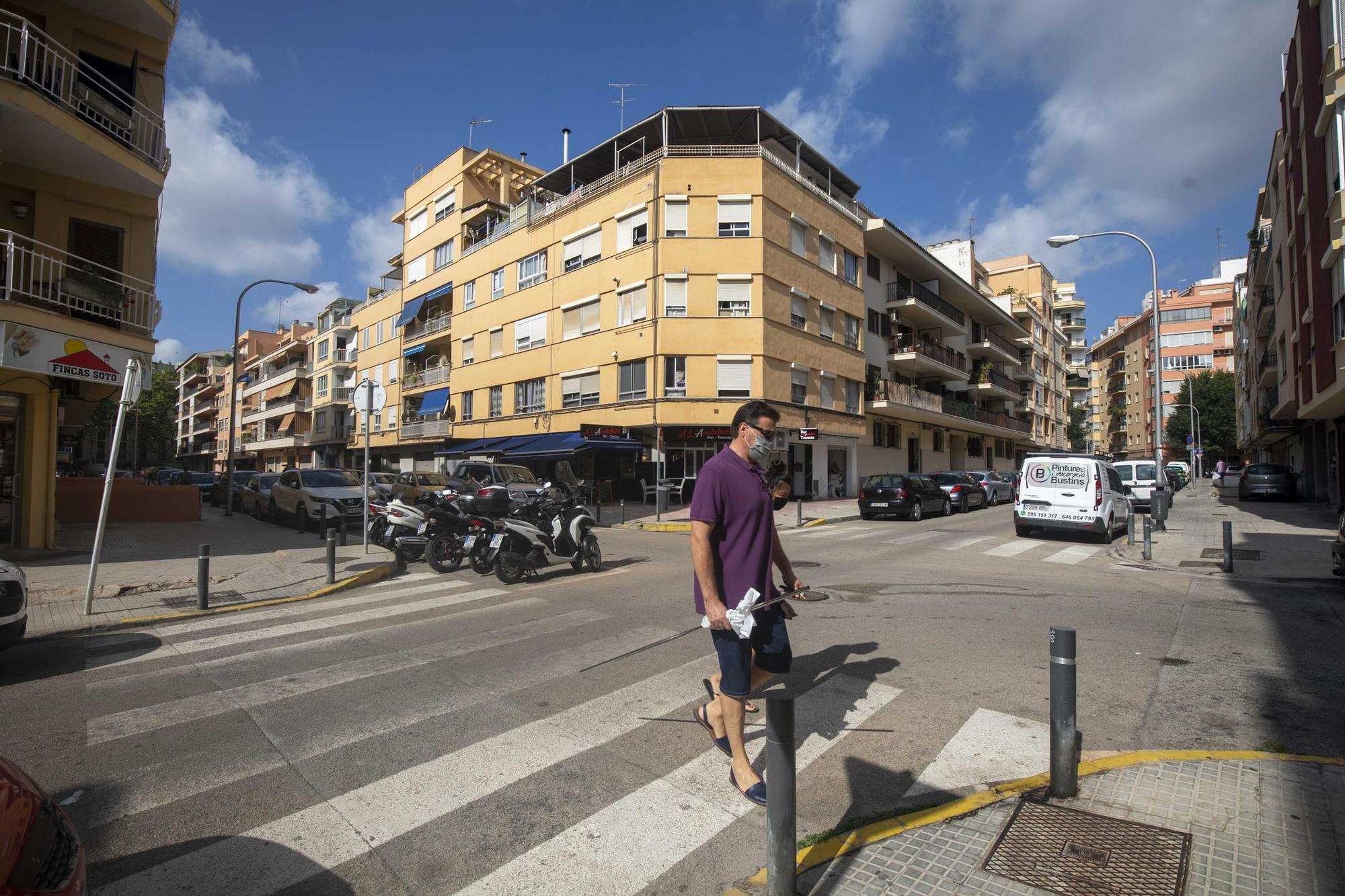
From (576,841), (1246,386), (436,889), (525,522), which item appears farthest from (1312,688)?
(1246,386)

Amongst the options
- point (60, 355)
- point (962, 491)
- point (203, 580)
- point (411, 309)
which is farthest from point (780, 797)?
point (411, 309)

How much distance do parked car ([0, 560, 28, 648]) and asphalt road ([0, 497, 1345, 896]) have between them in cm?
33

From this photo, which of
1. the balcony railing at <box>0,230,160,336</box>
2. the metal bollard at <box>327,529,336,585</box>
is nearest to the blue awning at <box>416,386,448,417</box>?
the balcony railing at <box>0,230,160,336</box>

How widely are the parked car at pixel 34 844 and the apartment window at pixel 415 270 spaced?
43798mm

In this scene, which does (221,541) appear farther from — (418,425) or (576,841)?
(418,425)

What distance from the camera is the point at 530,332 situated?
33.5 meters

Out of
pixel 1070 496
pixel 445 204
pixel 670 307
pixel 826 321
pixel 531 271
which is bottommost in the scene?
pixel 1070 496

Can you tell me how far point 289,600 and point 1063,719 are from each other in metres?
8.84

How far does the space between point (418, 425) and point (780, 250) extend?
23687mm

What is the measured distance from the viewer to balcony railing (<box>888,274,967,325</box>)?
1446 inches

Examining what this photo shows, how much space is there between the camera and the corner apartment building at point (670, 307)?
27234mm

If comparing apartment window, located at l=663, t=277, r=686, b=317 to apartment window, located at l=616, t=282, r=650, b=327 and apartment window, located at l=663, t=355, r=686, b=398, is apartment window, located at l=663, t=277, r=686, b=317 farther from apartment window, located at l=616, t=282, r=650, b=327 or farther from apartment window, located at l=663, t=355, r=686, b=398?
apartment window, located at l=663, t=355, r=686, b=398

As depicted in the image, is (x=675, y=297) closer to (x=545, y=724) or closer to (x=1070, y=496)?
(x=1070, y=496)

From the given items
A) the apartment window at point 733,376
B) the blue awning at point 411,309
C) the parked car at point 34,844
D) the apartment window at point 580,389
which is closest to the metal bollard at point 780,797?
the parked car at point 34,844
